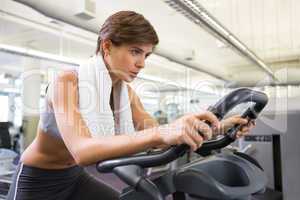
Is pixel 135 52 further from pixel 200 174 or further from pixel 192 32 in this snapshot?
pixel 192 32

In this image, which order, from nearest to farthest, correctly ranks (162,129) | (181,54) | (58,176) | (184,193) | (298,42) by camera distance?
(162,129), (184,193), (58,176), (181,54), (298,42)

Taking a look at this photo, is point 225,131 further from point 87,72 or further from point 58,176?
point 58,176

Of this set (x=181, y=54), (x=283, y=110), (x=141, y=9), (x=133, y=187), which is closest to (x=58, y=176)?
(x=133, y=187)

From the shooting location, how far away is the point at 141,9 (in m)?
4.20

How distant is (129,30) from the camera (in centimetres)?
77

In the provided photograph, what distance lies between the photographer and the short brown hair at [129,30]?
0.77 meters

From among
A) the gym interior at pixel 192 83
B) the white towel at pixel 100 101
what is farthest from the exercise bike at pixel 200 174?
the white towel at pixel 100 101

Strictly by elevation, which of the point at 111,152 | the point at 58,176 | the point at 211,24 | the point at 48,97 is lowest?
the point at 58,176

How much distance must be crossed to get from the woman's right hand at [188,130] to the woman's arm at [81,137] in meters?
0.02

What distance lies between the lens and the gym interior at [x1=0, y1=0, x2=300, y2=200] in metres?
0.61

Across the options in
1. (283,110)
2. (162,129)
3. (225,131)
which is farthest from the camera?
(283,110)

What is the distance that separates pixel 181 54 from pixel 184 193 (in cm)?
507

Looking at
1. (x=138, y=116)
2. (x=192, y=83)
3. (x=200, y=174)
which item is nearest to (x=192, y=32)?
(x=138, y=116)

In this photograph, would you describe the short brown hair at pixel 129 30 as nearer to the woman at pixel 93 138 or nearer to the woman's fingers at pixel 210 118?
the woman at pixel 93 138
